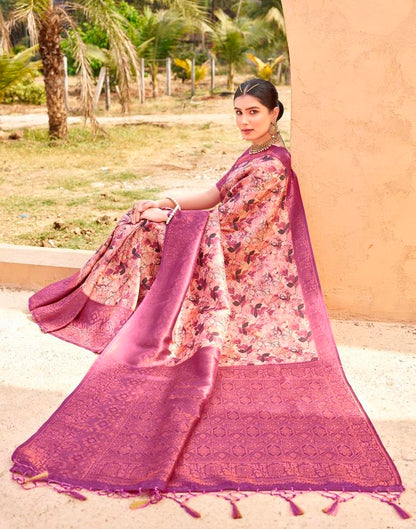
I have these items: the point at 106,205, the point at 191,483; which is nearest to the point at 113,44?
the point at 106,205

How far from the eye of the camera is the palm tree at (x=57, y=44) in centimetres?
1033

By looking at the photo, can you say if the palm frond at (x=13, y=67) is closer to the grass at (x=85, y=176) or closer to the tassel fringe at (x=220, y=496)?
the grass at (x=85, y=176)

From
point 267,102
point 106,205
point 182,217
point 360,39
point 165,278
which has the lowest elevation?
point 106,205

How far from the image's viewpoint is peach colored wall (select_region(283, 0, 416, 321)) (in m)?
3.26

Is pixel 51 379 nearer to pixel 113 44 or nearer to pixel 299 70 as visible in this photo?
pixel 299 70

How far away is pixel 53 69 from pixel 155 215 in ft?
30.2

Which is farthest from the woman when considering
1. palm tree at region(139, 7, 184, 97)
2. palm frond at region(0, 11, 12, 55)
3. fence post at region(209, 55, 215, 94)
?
fence post at region(209, 55, 215, 94)

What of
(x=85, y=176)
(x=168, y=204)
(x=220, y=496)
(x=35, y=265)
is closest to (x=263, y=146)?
(x=168, y=204)

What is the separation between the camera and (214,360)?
287 cm

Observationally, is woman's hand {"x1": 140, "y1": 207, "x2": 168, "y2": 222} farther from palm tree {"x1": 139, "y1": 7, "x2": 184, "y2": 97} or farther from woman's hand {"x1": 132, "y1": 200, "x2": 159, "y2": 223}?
palm tree {"x1": 139, "y1": 7, "x2": 184, "y2": 97}

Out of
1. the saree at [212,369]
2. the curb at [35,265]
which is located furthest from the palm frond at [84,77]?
the saree at [212,369]

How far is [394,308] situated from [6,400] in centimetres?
209

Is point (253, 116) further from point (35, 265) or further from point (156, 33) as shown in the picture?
point (156, 33)

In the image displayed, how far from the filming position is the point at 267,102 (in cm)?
329
